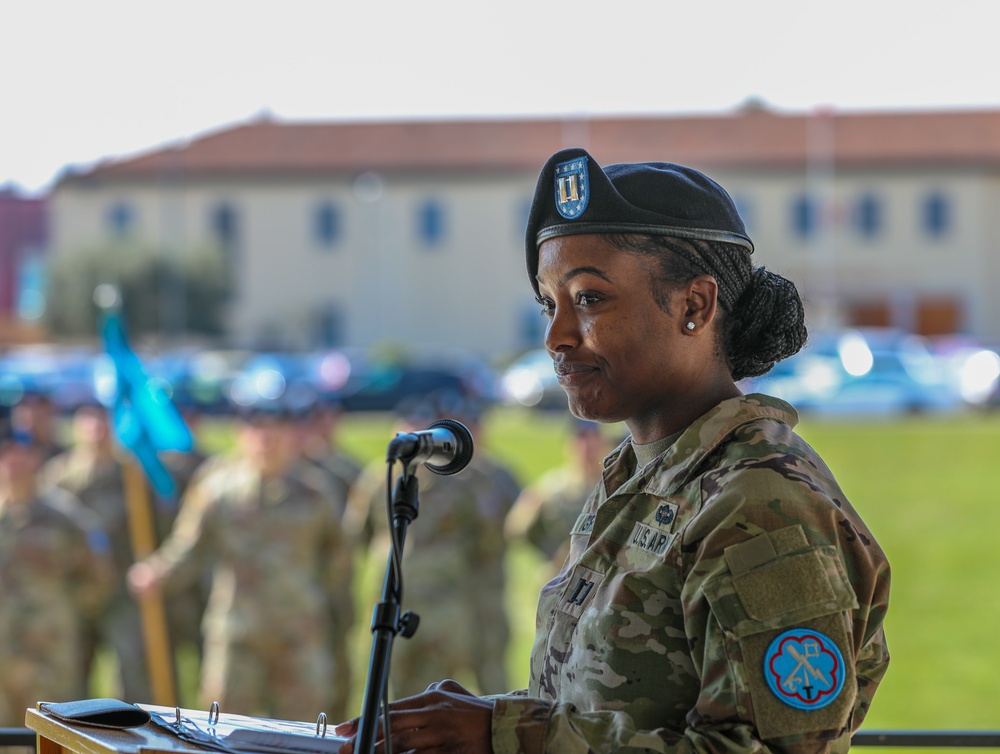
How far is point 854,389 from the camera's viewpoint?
100ft

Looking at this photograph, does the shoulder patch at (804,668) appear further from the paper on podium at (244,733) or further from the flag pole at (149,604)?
the flag pole at (149,604)

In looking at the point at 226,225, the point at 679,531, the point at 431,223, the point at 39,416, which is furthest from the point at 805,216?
the point at 679,531

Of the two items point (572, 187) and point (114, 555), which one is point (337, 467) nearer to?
point (114, 555)

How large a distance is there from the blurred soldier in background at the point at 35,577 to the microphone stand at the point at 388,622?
642cm

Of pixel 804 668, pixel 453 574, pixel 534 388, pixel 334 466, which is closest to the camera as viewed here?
pixel 804 668

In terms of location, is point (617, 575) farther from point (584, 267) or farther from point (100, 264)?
point (100, 264)

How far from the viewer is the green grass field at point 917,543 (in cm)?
1106

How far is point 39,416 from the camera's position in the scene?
10.2 metres

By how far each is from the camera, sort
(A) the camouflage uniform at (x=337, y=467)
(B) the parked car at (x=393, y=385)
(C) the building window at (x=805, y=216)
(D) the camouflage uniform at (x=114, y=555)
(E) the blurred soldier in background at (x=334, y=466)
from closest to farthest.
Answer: (E) the blurred soldier in background at (x=334, y=466) < (D) the camouflage uniform at (x=114, y=555) < (A) the camouflage uniform at (x=337, y=467) < (B) the parked car at (x=393, y=385) < (C) the building window at (x=805, y=216)

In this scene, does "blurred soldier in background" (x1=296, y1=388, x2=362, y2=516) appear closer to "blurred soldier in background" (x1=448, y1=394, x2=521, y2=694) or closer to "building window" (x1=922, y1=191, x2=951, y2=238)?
"blurred soldier in background" (x1=448, y1=394, x2=521, y2=694)

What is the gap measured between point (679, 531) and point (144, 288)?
169 feet

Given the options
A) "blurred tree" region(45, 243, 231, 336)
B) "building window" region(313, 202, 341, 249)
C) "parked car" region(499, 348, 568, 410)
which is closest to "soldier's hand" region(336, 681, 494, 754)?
"parked car" region(499, 348, 568, 410)

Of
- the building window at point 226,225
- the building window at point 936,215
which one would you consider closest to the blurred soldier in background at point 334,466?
the building window at point 936,215

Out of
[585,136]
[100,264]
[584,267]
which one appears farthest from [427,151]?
[584,267]
